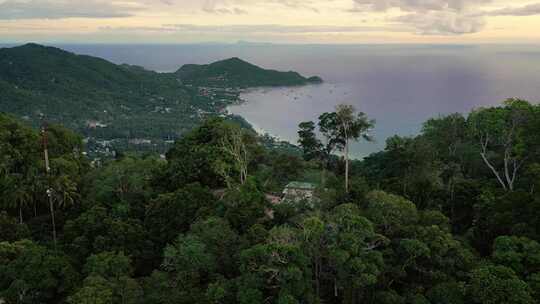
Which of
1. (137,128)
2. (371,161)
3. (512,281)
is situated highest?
(512,281)

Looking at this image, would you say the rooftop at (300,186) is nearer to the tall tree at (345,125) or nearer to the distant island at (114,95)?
the tall tree at (345,125)

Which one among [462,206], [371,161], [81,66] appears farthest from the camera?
[81,66]

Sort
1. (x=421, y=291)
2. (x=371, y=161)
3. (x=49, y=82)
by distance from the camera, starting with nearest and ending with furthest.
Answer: (x=421, y=291) < (x=371, y=161) < (x=49, y=82)

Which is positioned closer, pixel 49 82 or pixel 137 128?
pixel 137 128

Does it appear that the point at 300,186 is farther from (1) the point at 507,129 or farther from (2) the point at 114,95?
(2) the point at 114,95

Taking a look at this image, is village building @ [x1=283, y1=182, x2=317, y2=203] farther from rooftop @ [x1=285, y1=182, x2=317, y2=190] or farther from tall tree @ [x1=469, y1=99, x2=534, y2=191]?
tall tree @ [x1=469, y1=99, x2=534, y2=191]

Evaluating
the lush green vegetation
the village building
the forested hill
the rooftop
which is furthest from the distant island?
the village building

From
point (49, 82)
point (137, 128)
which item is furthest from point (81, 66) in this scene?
point (137, 128)

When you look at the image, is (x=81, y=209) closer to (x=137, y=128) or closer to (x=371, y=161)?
(x=371, y=161)

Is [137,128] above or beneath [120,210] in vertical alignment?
beneath
